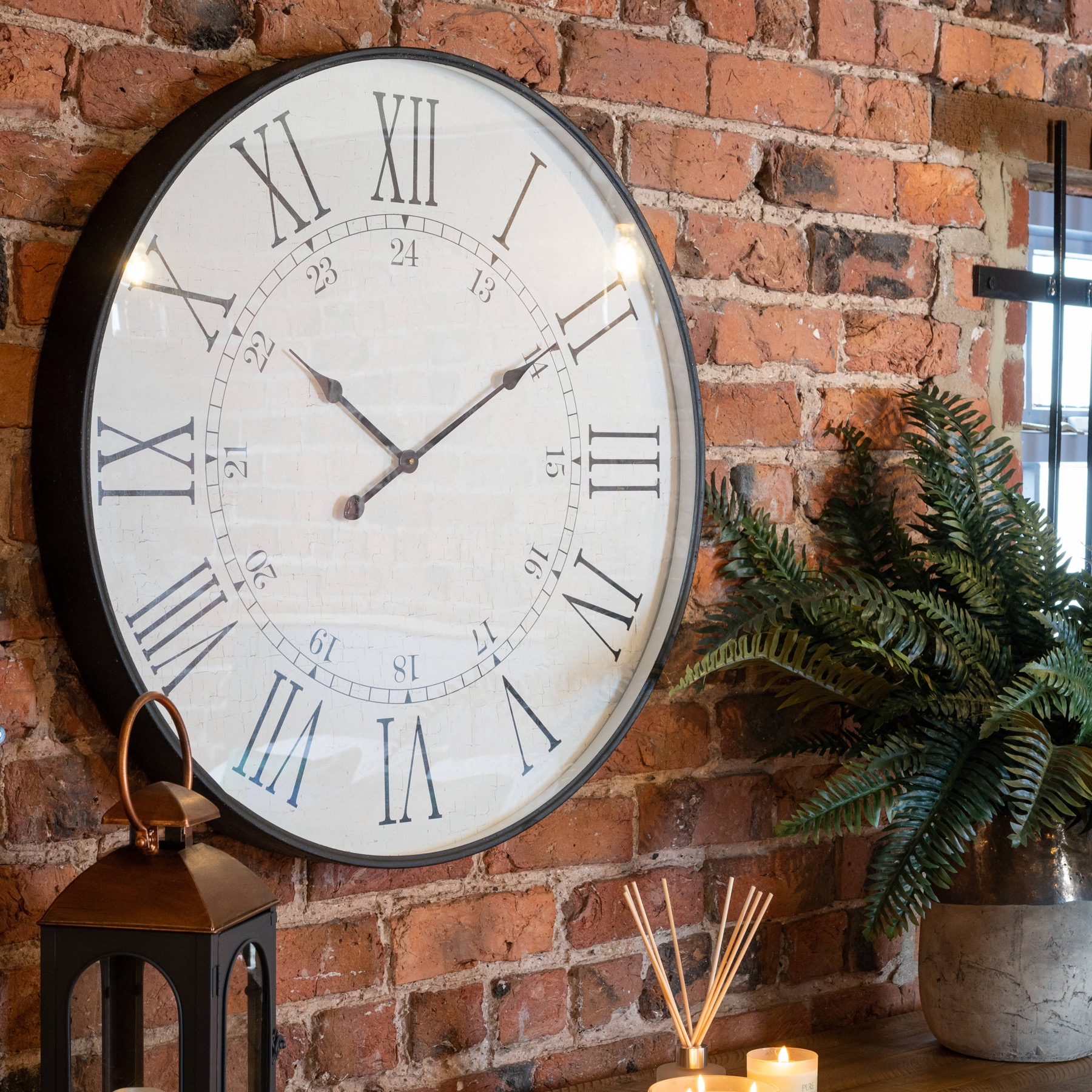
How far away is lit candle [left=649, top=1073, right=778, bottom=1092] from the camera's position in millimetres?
1092

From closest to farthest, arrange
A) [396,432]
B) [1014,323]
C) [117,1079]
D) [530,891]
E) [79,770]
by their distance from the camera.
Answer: [117,1079] → [79,770] → [396,432] → [530,891] → [1014,323]

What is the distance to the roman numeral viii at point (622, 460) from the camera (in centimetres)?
124

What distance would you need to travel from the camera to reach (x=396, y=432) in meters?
1.13

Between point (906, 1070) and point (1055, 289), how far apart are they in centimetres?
96

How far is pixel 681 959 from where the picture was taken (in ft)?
4.38

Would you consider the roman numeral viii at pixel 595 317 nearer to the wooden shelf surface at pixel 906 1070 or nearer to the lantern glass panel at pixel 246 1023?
the lantern glass panel at pixel 246 1023

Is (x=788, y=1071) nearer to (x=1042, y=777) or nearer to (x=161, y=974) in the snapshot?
(x=1042, y=777)

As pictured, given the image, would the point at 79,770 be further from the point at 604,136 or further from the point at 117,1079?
the point at 604,136

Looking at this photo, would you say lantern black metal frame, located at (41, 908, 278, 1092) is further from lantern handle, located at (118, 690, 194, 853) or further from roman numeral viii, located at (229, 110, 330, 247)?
roman numeral viii, located at (229, 110, 330, 247)

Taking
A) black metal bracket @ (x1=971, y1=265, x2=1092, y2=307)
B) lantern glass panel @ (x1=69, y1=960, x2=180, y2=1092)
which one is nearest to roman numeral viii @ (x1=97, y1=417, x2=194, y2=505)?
lantern glass panel @ (x1=69, y1=960, x2=180, y2=1092)

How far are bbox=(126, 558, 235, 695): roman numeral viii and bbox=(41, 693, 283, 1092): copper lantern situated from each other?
0.11 metres

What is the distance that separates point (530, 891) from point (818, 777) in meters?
0.39

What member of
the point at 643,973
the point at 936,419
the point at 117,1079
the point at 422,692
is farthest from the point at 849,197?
the point at 117,1079

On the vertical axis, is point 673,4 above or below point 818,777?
above
